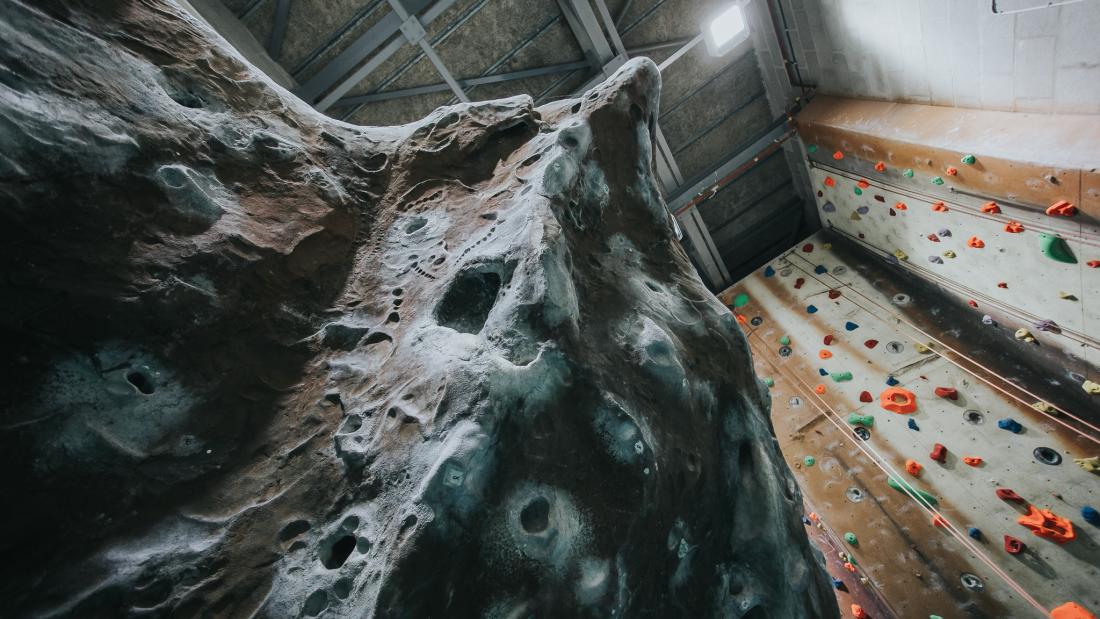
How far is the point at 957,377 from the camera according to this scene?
17.6 ft

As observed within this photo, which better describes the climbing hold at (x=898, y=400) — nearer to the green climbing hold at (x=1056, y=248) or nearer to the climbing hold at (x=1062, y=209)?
the green climbing hold at (x=1056, y=248)

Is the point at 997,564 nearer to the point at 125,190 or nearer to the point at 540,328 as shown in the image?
the point at 540,328

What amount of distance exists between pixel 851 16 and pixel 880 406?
16.2 feet

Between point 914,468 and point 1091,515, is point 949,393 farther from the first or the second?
point 1091,515

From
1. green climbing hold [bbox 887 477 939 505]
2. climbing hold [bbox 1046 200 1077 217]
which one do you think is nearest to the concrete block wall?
climbing hold [bbox 1046 200 1077 217]

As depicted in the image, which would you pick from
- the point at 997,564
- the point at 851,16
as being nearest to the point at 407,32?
the point at 851,16

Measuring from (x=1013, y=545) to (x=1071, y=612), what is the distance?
21.9 inches

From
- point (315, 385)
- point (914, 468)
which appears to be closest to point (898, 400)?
point (914, 468)

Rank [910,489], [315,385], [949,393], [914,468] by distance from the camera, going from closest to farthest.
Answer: [315,385]
[910,489]
[914,468]
[949,393]

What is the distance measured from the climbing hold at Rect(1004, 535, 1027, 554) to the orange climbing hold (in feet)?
1.44

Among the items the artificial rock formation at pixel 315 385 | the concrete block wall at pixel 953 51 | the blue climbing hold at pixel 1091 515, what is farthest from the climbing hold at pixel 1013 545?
the concrete block wall at pixel 953 51

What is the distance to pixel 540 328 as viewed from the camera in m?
1.83

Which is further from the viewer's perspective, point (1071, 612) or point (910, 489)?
point (910, 489)

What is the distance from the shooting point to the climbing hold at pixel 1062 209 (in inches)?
147
